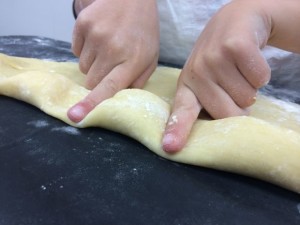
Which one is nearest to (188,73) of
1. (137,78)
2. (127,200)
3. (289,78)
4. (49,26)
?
(137,78)

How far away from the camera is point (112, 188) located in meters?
0.50

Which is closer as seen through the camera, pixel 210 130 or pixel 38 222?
pixel 38 222

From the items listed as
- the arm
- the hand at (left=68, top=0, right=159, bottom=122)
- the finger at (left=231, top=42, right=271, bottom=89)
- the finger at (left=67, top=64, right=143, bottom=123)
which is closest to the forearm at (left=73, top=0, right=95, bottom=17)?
the hand at (left=68, top=0, right=159, bottom=122)

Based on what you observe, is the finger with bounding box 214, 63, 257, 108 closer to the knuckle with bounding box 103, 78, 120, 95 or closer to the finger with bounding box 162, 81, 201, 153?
the finger with bounding box 162, 81, 201, 153

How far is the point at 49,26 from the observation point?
2145mm

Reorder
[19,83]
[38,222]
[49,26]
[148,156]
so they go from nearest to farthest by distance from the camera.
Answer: [38,222], [148,156], [19,83], [49,26]

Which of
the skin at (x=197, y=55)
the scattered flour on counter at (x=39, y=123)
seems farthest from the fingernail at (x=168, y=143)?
the scattered flour on counter at (x=39, y=123)

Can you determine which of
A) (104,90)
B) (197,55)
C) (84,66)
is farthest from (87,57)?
(197,55)

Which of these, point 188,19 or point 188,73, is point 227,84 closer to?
point 188,73

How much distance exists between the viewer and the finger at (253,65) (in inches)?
24.0

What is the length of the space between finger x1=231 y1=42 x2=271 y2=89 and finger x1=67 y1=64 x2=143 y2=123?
24 cm

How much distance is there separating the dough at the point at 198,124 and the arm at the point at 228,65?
0.09ft

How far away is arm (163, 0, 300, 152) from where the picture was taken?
24.2 inches

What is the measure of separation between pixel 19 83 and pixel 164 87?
0.30 meters
